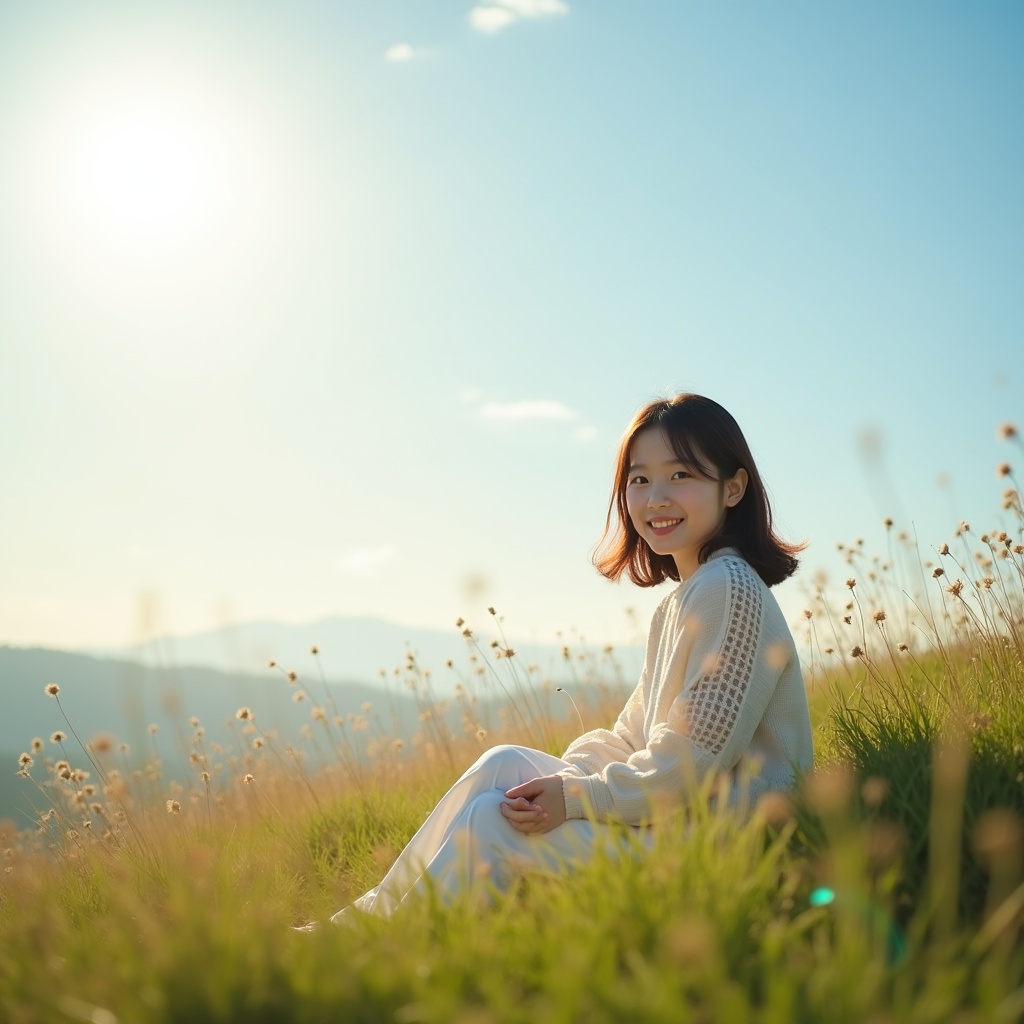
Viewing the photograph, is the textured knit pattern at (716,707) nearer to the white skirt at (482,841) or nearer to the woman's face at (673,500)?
the white skirt at (482,841)

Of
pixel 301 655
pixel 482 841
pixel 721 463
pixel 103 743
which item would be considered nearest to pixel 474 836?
pixel 482 841

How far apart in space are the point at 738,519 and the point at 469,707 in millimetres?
3716

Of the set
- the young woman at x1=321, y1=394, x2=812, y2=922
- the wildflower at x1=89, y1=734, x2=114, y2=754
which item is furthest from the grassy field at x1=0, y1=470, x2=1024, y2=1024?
the young woman at x1=321, y1=394, x2=812, y2=922

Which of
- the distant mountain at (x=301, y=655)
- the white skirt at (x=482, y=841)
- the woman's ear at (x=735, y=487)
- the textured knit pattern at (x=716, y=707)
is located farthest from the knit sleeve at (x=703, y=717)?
the distant mountain at (x=301, y=655)

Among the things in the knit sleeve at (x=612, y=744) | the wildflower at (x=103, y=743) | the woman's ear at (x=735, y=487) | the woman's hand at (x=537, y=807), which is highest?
the woman's ear at (x=735, y=487)

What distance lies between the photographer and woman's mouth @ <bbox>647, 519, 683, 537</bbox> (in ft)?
10.8

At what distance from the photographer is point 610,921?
1661mm

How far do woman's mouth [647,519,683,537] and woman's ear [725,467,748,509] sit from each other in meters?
0.24

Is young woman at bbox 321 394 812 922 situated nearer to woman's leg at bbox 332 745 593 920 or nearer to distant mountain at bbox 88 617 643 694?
woman's leg at bbox 332 745 593 920

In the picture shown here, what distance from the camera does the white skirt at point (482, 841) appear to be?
2531 millimetres

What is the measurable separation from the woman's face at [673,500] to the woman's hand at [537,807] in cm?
103

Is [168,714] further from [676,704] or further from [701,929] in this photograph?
[701,929]

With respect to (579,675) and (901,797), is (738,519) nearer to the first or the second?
(901,797)

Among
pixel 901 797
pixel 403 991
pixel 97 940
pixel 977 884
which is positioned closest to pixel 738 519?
pixel 901 797
